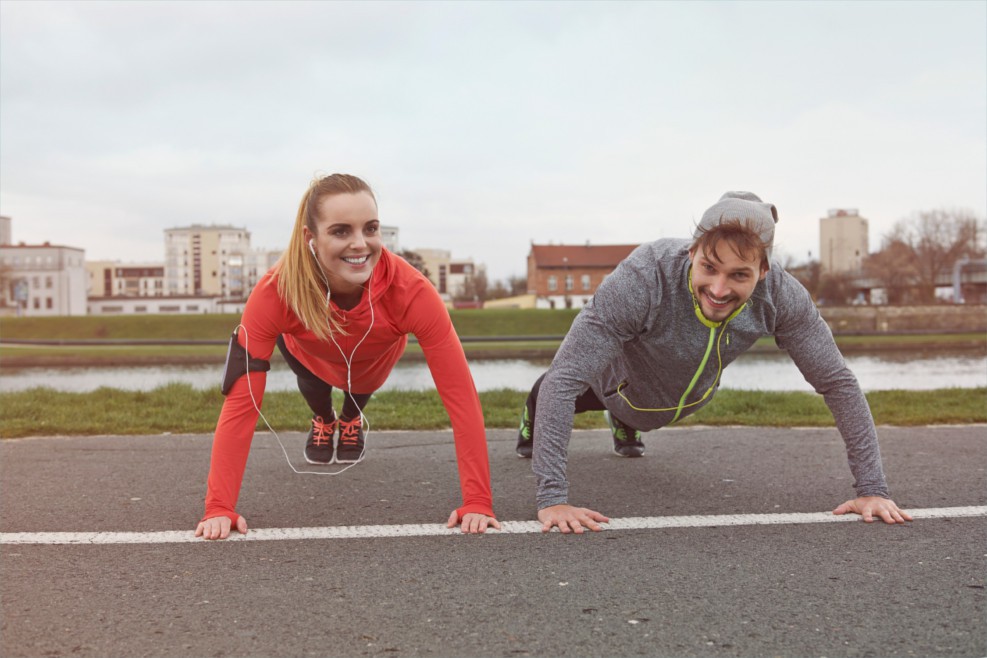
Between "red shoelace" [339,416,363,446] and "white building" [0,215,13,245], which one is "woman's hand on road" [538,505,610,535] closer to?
"red shoelace" [339,416,363,446]

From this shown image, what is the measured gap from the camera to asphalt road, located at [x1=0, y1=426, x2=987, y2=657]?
2.02 meters

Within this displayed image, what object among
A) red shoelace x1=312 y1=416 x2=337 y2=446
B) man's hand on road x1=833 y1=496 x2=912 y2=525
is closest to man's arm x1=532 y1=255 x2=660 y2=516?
man's hand on road x1=833 y1=496 x2=912 y2=525

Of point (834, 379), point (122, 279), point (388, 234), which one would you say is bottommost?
point (834, 379)

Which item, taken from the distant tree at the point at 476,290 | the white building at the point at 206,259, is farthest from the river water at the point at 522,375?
the white building at the point at 206,259

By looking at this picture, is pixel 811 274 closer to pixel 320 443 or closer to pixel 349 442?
pixel 349 442

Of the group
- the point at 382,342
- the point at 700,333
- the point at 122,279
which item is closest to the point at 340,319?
the point at 382,342

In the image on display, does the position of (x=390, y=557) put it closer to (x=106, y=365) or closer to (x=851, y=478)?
(x=851, y=478)

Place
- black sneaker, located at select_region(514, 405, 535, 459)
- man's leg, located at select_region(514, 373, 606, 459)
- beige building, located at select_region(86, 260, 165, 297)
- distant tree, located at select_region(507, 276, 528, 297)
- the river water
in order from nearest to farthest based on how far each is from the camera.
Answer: man's leg, located at select_region(514, 373, 606, 459) → black sneaker, located at select_region(514, 405, 535, 459) → the river water → distant tree, located at select_region(507, 276, 528, 297) → beige building, located at select_region(86, 260, 165, 297)

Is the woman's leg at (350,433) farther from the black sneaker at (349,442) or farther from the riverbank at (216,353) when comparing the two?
the riverbank at (216,353)

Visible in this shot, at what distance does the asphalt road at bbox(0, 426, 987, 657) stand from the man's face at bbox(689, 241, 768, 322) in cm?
92

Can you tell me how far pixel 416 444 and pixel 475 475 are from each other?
84.4 inches

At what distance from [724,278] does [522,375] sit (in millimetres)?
16890

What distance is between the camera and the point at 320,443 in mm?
4715

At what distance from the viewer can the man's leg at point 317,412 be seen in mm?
4620
